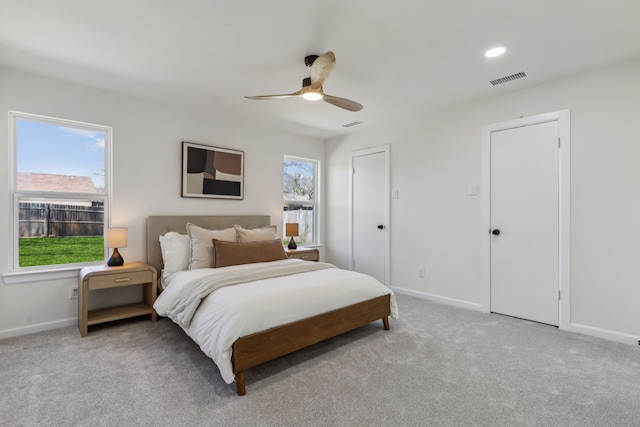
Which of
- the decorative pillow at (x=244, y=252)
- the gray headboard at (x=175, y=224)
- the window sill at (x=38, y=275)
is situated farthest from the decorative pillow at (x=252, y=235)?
the window sill at (x=38, y=275)

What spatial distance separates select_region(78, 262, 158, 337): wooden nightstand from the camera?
2.79 metres

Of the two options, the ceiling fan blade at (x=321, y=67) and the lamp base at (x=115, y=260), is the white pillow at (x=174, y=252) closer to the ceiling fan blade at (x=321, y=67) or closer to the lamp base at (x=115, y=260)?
the lamp base at (x=115, y=260)

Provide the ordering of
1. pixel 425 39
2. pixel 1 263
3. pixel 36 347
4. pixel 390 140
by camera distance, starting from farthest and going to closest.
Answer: pixel 390 140
pixel 1 263
pixel 36 347
pixel 425 39

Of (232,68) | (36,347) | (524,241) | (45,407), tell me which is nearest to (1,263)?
(36,347)

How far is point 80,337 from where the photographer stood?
277 cm

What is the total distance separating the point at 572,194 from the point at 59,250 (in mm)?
5088

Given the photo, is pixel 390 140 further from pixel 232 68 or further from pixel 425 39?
pixel 232 68

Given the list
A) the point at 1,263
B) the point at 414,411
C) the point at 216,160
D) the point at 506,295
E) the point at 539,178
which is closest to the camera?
the point at 414,411

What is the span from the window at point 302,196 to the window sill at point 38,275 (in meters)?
2.64

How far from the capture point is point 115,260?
3107mm

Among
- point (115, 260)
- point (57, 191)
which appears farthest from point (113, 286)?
point (57, 191)

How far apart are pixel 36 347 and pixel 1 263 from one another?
866 mm

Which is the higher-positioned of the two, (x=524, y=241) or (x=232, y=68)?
(x=232, y=68)

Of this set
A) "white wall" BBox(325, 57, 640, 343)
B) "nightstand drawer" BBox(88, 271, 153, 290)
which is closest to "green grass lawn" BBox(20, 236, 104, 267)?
"nightstand drawer" BBox(88, 271, 153, 290)
